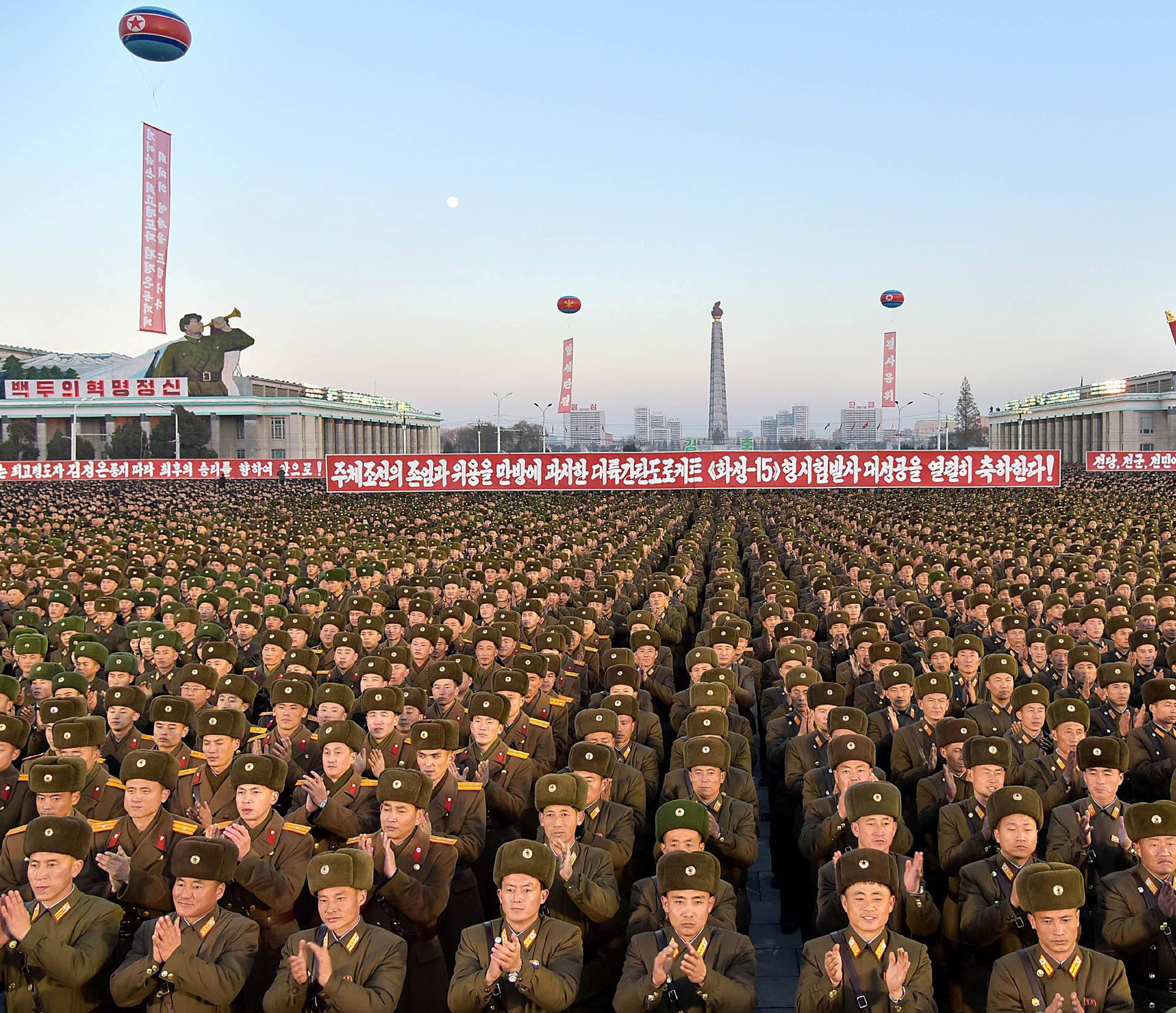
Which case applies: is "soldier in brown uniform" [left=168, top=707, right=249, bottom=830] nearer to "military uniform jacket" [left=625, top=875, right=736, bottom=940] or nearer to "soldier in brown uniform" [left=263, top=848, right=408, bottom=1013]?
"soldier in brown uniform" [left=263, top=848, right=408, bottom=1013]

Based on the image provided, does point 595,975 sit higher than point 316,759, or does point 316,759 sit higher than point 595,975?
point 316,759

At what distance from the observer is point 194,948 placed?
4.38 m

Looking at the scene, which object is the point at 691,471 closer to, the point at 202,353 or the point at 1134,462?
the point at 1134,462

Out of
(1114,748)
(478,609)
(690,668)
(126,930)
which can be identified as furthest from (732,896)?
(478,609)

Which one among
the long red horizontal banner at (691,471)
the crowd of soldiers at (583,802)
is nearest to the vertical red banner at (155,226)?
the long red horizontal banner at (691,471)

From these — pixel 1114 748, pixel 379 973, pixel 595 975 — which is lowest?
pixel 595 975

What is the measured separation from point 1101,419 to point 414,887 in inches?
3488

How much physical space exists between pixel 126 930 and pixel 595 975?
218cm

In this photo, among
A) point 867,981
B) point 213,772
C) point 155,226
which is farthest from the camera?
point 155,226

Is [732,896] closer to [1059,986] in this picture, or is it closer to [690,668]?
[1059,986]

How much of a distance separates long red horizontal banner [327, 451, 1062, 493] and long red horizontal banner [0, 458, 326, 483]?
19.3m

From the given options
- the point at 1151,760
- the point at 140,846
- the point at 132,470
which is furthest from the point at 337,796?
the point at 132,470

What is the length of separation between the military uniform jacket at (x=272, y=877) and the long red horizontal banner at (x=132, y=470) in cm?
4329

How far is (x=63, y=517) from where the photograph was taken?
29.2m
